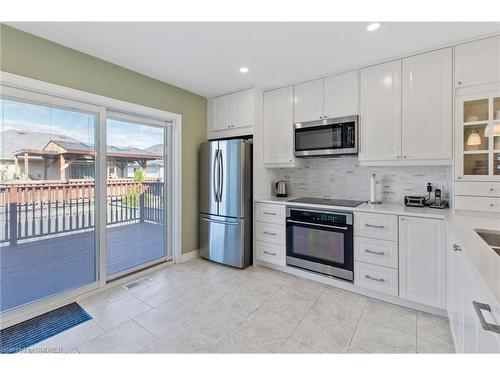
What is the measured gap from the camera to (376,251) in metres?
2.30

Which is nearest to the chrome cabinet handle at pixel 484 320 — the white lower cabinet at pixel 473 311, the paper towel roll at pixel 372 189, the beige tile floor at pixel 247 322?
the white lower cabinet at pixel 473 311

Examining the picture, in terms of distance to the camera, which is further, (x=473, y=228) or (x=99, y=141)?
(x=99, y=141)

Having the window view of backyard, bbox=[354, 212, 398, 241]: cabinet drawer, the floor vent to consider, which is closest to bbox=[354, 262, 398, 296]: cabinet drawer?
bbox=[354, 212, 398, 241]: cabinet drawer

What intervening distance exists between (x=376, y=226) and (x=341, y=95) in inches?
61.1

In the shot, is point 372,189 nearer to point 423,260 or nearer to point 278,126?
point 423,260

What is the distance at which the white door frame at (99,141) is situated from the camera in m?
1.97

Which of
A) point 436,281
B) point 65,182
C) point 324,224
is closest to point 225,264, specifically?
point 324,224

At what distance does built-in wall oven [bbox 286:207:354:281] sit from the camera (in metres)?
2.46

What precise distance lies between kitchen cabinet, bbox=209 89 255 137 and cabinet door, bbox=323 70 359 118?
99 centimetres

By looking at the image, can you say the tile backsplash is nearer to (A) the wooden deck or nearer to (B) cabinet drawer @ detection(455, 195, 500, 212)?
(B) cabinet drawer @ detection(455, 195, 500, 212)

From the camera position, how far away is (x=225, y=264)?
10.6ft

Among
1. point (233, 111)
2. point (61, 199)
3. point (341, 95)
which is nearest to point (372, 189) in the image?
point (341, 95)

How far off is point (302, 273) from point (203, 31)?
9.06ft
